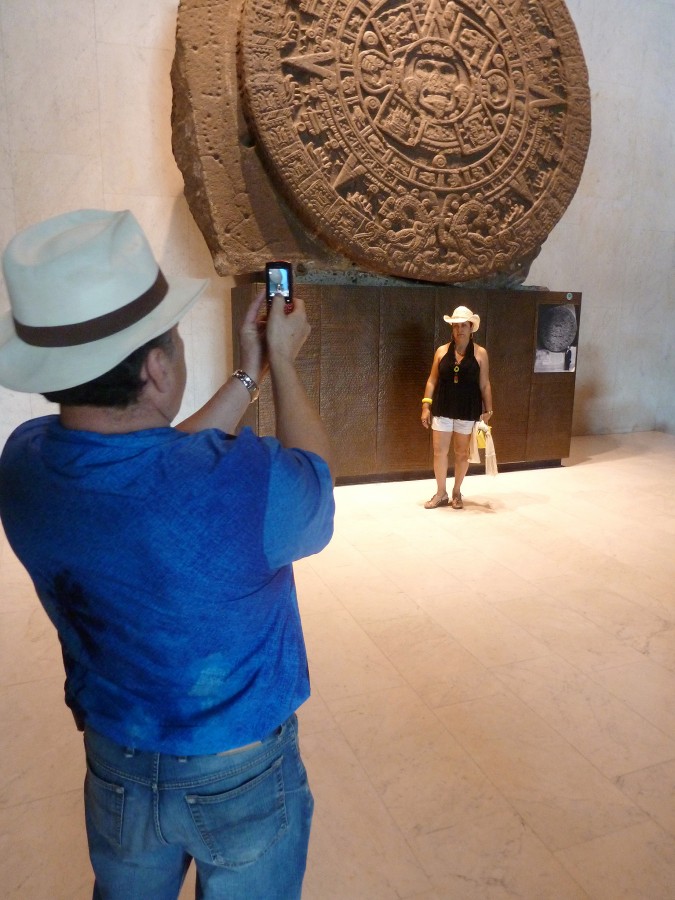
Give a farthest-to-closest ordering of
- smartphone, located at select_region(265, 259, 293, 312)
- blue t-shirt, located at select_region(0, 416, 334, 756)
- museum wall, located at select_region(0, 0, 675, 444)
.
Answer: museum wall, located at select_region(0, 0, 675, 444), smartphone, located at select_region(265, 259, 293, 312), blue t-shirt, located at select_region(0, 416, 334, 756)

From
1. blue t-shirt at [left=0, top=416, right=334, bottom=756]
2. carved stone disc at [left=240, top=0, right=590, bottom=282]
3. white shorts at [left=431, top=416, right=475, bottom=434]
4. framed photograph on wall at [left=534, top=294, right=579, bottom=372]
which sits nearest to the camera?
blue t-shirt at [left=0, top=416, right=334, bottom=756]

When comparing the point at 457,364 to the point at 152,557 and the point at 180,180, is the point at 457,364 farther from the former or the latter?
the point at 152,557

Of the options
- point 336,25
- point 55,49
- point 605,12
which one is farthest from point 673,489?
point 55,49

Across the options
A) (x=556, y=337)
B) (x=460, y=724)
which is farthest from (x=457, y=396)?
(x=460, y=724)

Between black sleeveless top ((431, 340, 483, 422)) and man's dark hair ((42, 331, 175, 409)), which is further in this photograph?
black sleeveless top ((431, 340, 483, 422))

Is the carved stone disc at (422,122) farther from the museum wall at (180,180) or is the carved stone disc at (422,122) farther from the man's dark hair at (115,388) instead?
the man's dark hair at (115,388)

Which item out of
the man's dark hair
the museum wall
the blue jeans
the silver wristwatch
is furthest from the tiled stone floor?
the museum wall

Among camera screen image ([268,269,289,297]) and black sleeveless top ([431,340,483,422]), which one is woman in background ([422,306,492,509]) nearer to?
black sleeveless top ([431,340,483,422])

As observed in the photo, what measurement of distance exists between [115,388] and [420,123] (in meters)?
4.78

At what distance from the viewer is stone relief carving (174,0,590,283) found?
4.69m

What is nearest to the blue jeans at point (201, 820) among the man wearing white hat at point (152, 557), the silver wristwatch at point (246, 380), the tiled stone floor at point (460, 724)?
the man wearing white hat at point (152, 557)

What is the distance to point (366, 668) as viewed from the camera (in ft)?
9.27

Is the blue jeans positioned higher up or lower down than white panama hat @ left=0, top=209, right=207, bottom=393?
lower down

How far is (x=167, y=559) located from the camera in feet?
3.03
